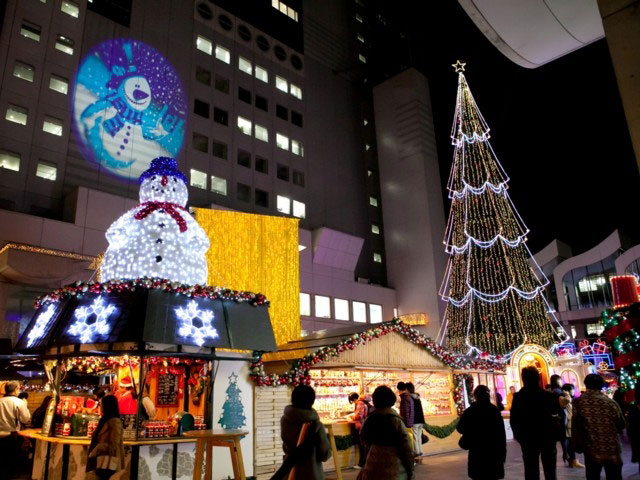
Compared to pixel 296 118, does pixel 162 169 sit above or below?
below

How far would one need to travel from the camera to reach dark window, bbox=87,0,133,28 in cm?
2439

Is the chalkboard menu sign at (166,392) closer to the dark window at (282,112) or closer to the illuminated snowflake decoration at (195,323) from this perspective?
the illuminated snowflake decoration at (195,323)

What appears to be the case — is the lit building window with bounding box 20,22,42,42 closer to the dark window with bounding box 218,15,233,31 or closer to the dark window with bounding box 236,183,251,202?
the dark window with bounding box 218,15,233,31

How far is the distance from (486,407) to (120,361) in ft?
26.5

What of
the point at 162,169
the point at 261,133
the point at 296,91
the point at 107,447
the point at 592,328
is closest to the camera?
the point at 107,447

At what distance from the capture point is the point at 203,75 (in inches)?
1121

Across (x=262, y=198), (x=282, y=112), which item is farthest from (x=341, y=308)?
(x=282, y=112)

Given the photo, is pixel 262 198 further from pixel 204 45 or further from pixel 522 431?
pixel 522 431

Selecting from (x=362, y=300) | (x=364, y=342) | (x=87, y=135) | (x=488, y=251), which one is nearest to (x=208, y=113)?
(x=87, y=135)

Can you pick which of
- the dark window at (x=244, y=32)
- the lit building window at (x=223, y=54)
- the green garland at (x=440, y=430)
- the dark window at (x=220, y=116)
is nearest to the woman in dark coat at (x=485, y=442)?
the green garland at (x=440, y=430)

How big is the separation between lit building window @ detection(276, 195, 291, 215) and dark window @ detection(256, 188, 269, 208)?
745mm

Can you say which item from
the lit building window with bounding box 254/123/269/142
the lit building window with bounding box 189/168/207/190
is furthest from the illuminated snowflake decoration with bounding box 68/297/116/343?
the lit building window with bounding box 254/123/269/142

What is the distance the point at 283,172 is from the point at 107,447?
25910 millimetres

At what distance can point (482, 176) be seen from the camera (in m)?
20.8
